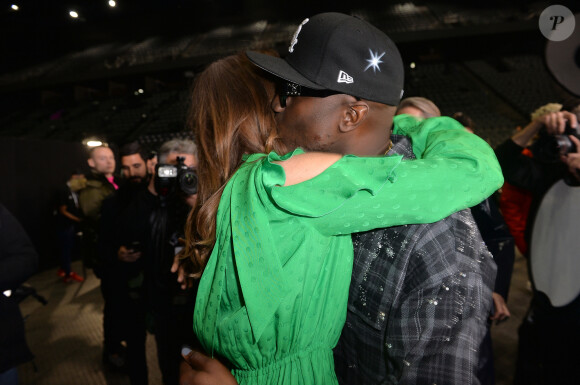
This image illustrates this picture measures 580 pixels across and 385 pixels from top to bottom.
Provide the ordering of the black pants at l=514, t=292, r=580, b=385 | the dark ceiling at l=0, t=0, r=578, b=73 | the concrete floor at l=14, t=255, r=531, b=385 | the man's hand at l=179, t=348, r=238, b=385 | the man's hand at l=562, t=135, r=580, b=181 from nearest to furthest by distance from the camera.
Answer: the man's hand at l=179, t=348, r=238, b=385 → the man's hand at l=562, t=135, r=580, b=181 → the black pants at l=514, t=292, r=580, b=385 → the concrete floor at l=14, t=255, r=531, b=385 → the dark ceiling at l=0, t=0, r=578, b=73

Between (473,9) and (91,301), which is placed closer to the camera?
(91,301)

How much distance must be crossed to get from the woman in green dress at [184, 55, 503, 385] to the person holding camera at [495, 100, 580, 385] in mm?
943

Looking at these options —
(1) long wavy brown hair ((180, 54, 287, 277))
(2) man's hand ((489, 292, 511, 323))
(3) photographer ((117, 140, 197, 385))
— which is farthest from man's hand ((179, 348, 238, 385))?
(2) man's hand ((489, 292, 511, 323))

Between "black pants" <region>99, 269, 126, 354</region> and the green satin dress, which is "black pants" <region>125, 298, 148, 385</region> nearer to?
"black pants" <region>99, 269, 126, 354</region>

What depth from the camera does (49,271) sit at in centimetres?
548

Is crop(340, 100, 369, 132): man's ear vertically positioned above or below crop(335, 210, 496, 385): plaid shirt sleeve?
above

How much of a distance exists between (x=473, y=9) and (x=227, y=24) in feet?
45.0

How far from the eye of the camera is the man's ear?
0.78m

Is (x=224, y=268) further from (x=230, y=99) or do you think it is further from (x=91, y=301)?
Answer: (x=91, y=301)

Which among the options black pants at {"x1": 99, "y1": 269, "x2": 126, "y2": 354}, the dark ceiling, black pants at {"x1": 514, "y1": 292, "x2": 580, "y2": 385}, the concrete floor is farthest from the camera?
the dark ceiling

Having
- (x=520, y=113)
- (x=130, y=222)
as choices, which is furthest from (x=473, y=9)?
(x=130, y=222)

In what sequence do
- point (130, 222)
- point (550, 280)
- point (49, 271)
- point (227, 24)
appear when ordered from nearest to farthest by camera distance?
point (550, 280)
point (130, 222)
point (49, 271)
point (227, 24)

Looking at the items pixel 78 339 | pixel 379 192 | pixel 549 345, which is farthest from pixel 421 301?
pixel 78 339

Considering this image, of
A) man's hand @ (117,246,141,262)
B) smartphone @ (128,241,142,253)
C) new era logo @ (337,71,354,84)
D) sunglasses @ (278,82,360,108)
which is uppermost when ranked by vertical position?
new era logo @ (337,71,354,84)
